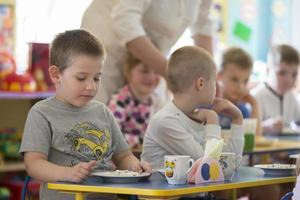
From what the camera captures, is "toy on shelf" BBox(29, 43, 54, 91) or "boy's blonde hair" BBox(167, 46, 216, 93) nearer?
"boy's blonde hair" BBox(167, 46, 216, 93)

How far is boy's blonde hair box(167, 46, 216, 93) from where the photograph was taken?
283 cm

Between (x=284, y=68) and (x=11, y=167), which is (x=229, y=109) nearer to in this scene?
(x=284, y=68)

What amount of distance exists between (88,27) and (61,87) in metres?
1.02

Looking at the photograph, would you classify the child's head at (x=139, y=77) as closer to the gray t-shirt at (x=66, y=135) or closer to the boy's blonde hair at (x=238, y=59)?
the boy's blonde hair at (x=238, y=59)

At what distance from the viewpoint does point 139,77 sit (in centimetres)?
369

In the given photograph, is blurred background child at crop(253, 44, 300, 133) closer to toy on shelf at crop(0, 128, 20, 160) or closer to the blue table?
toy on shelf at crop(0, 128, 20, 160)

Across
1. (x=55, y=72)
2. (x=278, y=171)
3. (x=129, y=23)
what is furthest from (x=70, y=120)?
(x=129, y=23)

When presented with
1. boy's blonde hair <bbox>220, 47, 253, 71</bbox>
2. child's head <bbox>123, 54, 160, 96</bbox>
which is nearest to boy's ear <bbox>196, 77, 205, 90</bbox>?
child's head <bbox>123, 54, 160, 96</bbox>

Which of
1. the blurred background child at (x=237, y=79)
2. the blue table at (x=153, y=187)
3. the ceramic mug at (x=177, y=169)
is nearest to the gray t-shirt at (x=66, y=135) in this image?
the blue table at (x=153, y=187)

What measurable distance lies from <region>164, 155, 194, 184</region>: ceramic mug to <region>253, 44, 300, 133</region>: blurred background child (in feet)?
8.76

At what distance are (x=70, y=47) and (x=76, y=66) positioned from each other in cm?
7

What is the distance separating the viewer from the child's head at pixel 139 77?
11.7 ft

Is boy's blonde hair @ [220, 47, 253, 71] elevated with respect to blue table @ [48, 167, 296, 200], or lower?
elevated

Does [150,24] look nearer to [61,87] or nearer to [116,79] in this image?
[116,79]
